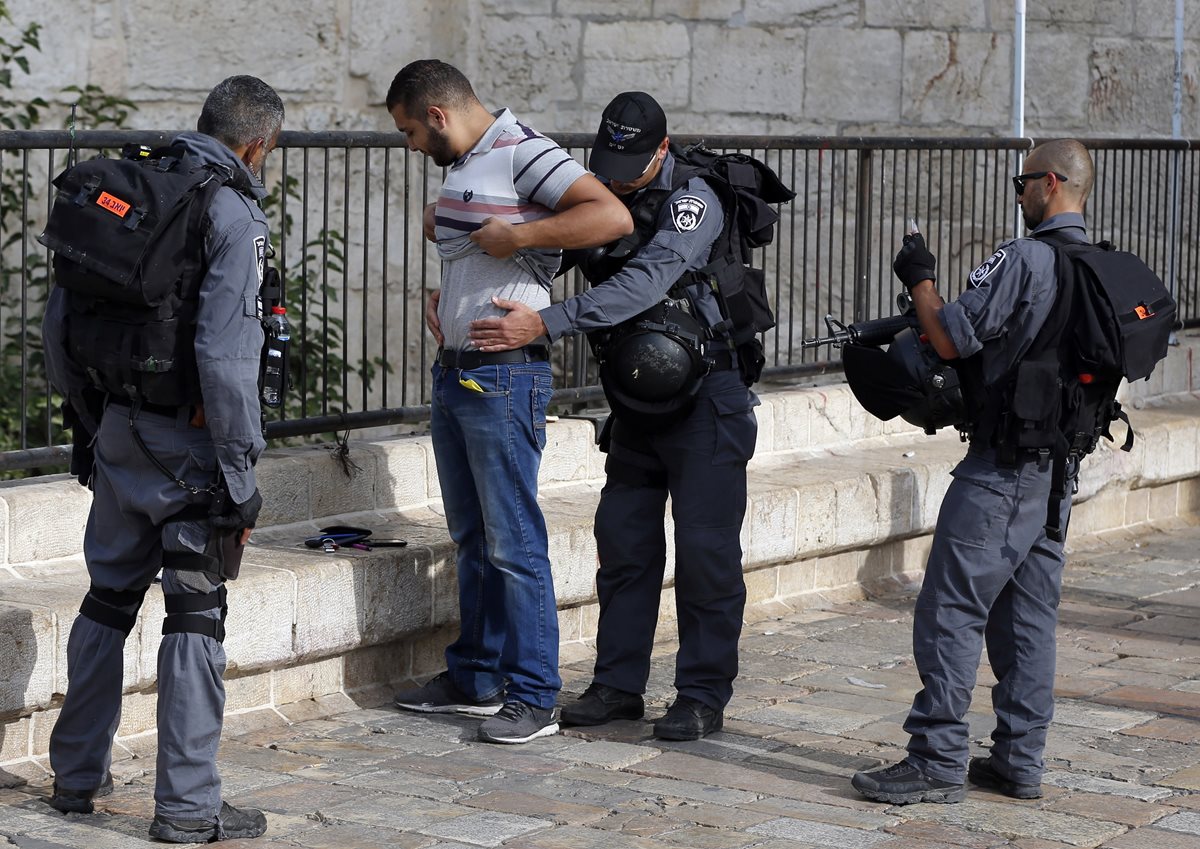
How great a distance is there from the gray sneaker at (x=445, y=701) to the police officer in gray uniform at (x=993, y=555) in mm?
1320

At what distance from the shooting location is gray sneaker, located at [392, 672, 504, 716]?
584 cm

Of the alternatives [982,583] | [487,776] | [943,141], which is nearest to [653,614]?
[487,776]

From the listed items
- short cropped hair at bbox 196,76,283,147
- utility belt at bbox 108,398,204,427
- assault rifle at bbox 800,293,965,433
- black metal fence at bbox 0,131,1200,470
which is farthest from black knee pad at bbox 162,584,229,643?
black metal fence at bbox 0,131,1200,470

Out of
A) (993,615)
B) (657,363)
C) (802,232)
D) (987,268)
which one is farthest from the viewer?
(802,232)

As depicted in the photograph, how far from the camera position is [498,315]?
5.45m

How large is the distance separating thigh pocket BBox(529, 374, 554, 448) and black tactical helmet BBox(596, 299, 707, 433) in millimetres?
183

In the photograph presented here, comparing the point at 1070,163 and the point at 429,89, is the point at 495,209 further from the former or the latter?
the point at 1070,163

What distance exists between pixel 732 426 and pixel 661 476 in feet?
1.02

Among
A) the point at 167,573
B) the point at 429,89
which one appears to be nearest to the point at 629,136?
the point at 429,89

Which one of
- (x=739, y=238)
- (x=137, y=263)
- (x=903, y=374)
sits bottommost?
(x=903, y=374)

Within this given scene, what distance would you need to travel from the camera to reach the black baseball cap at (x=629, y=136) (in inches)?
213

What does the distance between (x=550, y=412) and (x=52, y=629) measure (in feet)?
9.39

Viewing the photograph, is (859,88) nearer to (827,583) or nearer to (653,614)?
(827,583)

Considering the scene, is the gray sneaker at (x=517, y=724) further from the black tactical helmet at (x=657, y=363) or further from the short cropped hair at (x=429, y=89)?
the short cropped hair at (x=429, y=89)
